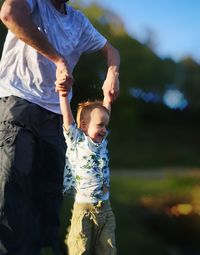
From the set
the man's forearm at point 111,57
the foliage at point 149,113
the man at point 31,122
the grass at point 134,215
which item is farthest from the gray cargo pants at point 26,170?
the foliage at point 149,113

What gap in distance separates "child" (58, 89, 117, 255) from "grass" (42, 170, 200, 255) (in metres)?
1.34

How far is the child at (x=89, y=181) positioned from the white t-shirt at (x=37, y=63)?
5.1 inches

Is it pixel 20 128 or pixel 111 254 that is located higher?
pixel 20 128

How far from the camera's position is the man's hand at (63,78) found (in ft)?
9.03

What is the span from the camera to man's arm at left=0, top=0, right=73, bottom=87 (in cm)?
274

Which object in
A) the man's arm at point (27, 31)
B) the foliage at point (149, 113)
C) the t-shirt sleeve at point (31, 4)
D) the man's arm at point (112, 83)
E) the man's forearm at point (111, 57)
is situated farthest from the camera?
the foliage at point (149, 113)

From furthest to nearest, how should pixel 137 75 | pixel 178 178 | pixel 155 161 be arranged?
pixel 137 75 < pixel 155 161 < pixel 178 178

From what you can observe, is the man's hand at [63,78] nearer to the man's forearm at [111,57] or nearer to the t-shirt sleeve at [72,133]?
the t-shirt sleeve at [72,133]

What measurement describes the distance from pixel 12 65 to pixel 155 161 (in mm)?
13856

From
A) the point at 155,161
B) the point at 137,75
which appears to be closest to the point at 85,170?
the point at 155,161

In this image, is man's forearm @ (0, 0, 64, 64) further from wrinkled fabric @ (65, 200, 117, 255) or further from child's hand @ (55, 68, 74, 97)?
wrinkled fabric @ (65, 200, 117, 255)

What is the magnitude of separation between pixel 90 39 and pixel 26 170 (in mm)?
712

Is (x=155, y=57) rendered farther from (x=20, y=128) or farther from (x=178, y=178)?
(x=20, y=128)

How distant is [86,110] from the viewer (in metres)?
3.07
